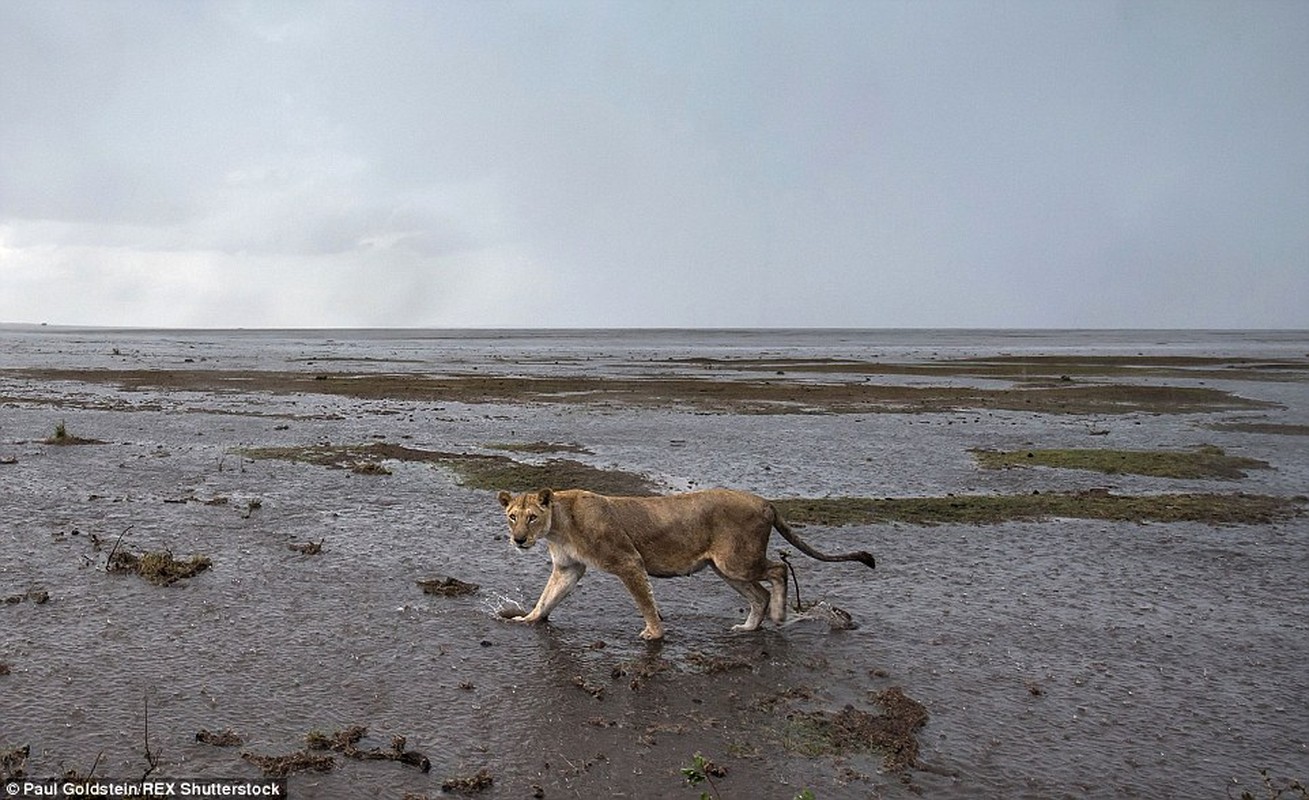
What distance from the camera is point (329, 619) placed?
959 cm

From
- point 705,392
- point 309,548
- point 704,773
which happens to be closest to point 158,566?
point 309,548

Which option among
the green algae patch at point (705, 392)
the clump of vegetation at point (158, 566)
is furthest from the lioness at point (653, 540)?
the green algae patch at point (705, 392)

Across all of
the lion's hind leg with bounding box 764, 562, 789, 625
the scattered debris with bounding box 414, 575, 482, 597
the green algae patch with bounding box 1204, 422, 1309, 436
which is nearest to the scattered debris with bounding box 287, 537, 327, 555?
the scattered debris with bounding box 414, 575, 482, 597

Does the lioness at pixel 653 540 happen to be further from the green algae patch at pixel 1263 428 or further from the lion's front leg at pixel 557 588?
the green algae patch at pixel 1263 428

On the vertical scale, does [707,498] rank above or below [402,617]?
above

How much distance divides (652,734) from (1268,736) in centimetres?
473

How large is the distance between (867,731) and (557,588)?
3487mm

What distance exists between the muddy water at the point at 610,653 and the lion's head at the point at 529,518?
3.20 ft

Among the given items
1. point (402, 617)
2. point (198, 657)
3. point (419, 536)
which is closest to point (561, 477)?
point (419, 536)

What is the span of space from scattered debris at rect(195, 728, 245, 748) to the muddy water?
109 mm

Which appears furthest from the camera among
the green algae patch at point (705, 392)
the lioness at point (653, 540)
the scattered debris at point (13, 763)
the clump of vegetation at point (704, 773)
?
the green algae patch at point (705, 392)

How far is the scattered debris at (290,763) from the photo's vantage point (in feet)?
21.1

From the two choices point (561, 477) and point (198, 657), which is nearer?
point (198, 657)

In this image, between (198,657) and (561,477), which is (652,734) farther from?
(561,477)
